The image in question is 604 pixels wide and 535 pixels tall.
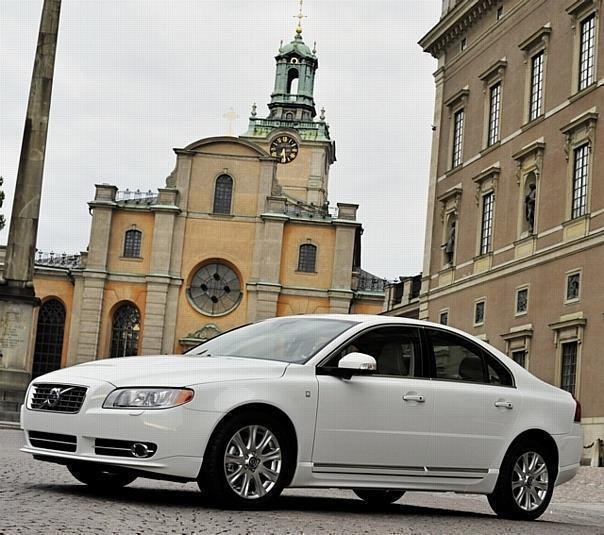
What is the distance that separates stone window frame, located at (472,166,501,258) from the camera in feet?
118

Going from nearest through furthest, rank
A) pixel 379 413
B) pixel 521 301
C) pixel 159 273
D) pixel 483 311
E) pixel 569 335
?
pixel 379 413
pixel 569 335
pixel 521 301
pixel 483 311
pixel 159 273

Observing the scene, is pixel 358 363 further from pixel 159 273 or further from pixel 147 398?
pixel 159 273

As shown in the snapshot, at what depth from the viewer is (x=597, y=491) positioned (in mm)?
17484

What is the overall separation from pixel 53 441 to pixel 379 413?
2362 mm

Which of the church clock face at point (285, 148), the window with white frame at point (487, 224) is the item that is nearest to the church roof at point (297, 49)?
the church clock face at point (285, 148)

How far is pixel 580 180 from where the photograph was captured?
1202 inches

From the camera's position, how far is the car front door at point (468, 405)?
9.35 m

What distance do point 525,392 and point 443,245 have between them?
99.7 ft

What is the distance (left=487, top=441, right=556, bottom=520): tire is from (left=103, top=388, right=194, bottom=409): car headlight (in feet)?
9.91

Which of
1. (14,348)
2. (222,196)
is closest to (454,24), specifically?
(14,348)

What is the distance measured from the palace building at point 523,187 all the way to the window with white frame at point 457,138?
0.07 metres

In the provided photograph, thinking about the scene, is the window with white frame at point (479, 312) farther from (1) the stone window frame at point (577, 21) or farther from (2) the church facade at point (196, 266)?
(2) the church facade at point (196, 266)

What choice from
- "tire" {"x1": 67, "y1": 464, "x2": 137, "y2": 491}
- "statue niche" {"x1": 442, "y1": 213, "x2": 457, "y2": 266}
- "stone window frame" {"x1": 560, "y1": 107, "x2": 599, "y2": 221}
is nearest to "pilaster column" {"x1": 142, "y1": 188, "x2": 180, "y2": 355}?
"statue niche" {"x1": 442, "y1": 213, "x2": 457, "y2": 266}

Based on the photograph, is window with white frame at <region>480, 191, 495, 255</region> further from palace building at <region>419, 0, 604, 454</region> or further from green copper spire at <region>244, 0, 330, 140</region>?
green copper spire at <region>244, 0, 330, 140</region>
